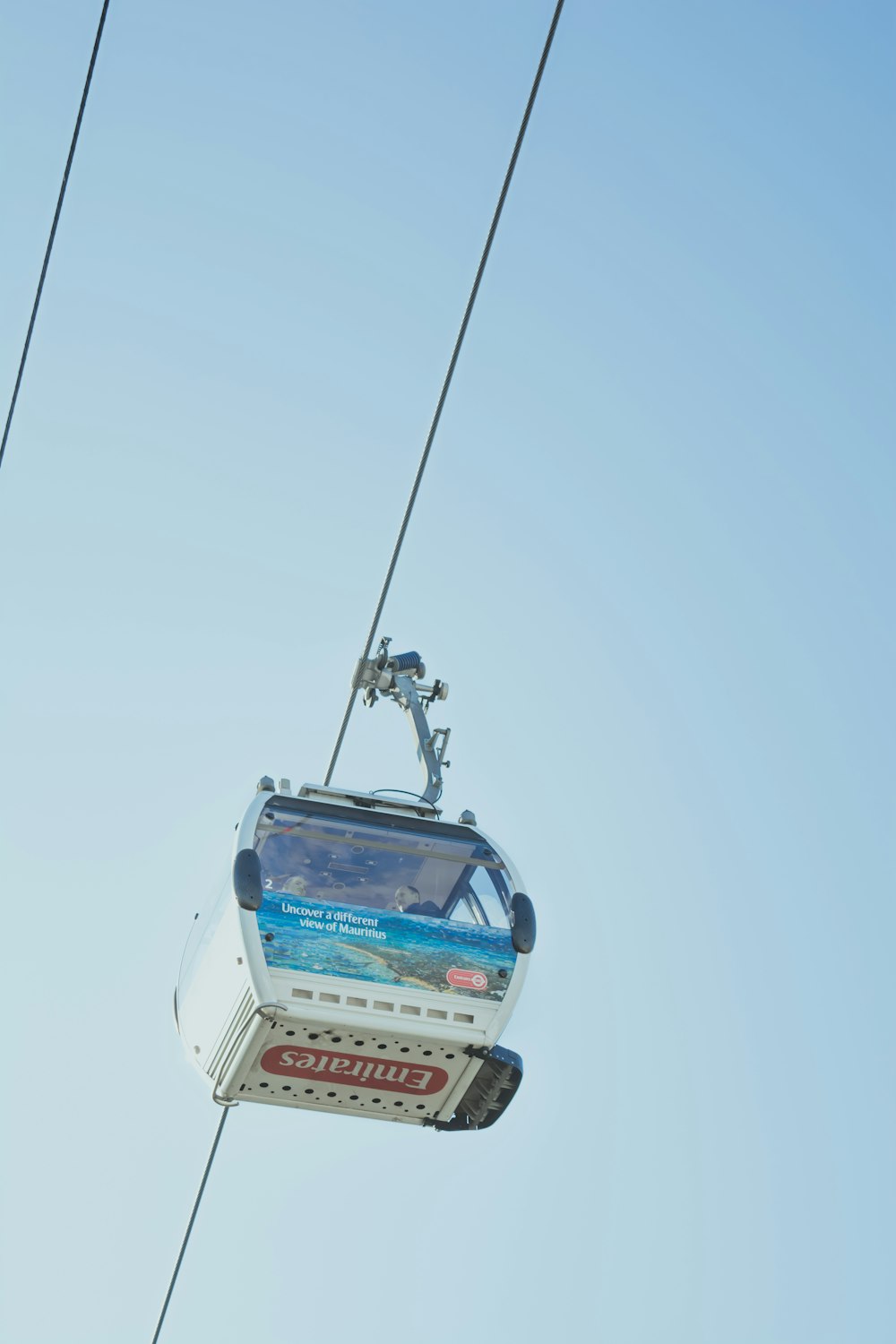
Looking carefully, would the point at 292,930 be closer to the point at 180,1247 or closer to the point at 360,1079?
the point at 360,1079

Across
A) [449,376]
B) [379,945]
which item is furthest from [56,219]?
[379,945]

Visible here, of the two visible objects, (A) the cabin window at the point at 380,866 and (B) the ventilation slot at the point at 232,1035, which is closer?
(B) the ventilation slot at the point at 232,1035

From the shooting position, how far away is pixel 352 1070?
8062mm

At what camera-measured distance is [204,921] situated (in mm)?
8852

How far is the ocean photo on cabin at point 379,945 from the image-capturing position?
25.7 feet

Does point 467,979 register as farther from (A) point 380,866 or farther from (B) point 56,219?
(B) point 56,219

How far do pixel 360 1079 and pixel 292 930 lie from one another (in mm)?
824

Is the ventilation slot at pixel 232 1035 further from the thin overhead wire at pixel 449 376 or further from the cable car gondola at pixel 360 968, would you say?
the thin overhead wire at pixel 449 376

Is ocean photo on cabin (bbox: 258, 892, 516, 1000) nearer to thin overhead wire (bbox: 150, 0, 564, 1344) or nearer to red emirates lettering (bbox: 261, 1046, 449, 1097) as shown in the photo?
red emirates lettering (bbox: 261, 1046, 449, 1097)

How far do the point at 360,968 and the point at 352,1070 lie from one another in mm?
552

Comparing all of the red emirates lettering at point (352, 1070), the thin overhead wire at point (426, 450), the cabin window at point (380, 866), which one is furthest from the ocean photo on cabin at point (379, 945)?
the thin overhead wire at point (426, 450)

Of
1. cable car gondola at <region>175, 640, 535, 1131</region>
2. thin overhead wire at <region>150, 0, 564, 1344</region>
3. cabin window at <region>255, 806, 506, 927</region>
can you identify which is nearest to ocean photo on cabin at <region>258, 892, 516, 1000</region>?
cable car gondola at <region>175, 640, 535, 1131</region>

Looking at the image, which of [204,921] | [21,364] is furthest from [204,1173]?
[21,364]

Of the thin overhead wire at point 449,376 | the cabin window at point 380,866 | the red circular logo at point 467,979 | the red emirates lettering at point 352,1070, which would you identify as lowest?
the red emirates lettering at point 352,1070
